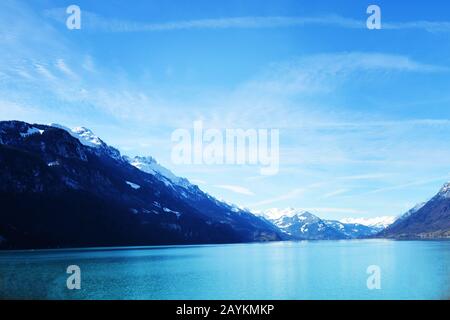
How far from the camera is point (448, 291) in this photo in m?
66.8
